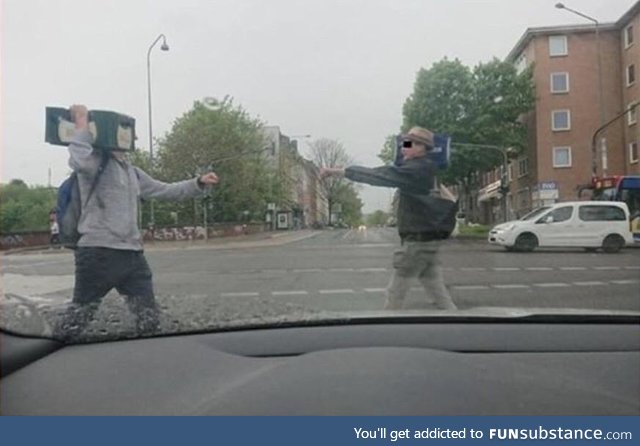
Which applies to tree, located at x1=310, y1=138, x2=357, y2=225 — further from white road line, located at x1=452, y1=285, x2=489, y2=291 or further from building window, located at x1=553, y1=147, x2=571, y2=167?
building window, located at x1=553, y1=147, x2=571, y2=167

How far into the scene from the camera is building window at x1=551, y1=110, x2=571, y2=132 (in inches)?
200

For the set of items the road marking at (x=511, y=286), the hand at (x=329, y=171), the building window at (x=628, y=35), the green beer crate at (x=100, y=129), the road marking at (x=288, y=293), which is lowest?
the road marking at (x=511, y=286)

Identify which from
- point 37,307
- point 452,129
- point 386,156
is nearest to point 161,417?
point 37,307

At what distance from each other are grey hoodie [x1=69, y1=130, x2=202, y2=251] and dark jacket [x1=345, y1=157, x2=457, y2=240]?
1.20 meters

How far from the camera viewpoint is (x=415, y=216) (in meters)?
4.36

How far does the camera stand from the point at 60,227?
376 centimetres

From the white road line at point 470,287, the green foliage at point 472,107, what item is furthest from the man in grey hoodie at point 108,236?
the white road line at point 470,287

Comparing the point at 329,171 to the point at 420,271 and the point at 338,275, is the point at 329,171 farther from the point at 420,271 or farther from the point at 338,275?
the point at 338,275

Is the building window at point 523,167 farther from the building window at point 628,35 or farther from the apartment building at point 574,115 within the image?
the building window at point 628,35

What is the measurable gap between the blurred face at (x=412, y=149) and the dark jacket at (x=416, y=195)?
1.3 inches

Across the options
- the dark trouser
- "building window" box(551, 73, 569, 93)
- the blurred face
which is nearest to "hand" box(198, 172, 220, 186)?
the dark trouser

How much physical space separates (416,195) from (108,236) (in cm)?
176

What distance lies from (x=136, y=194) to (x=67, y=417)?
161cm

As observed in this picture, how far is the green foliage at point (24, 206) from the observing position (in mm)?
3580
